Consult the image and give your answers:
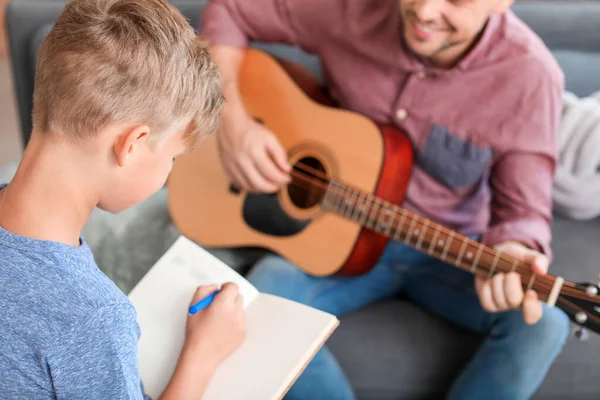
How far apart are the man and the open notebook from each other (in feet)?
0.80

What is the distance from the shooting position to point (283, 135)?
1.39 metres

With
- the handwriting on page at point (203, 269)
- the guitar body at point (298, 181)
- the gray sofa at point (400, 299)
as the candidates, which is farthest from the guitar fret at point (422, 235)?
the handwriting on page at point (203, 269)

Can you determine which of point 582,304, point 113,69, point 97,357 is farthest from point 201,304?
point 582,304

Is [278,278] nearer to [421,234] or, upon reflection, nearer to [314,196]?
[314,196]

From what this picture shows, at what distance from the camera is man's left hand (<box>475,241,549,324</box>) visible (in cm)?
111

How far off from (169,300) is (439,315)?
606mm

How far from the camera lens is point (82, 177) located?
73cm

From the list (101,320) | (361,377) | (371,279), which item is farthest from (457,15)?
(101,320)

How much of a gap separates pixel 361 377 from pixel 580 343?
0.46 m

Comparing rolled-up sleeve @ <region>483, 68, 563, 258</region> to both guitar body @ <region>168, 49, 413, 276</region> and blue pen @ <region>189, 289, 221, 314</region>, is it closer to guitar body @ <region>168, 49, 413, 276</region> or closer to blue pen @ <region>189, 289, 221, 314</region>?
guitar body @ <region>168, 49, 413, 276</region>

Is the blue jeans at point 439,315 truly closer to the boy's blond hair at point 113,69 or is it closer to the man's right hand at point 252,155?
the man's right hand at point 252,155

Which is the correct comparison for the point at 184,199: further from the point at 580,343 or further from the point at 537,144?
the point at 580,343

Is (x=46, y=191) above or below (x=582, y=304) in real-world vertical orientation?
Result: above

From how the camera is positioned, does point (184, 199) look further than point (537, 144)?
Yes
